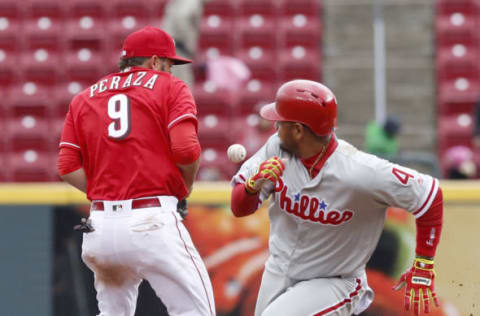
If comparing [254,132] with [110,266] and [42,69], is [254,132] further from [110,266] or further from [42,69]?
[110,266]

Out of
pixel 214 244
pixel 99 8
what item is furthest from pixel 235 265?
pixel 99 8

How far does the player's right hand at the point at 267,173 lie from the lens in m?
3.63

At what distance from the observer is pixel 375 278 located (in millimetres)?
5945

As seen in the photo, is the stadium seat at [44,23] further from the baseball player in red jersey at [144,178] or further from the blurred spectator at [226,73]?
the baseball player in red jersey at [144,178]

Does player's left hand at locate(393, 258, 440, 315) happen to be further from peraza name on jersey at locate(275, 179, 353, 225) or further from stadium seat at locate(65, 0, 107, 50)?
stadium seat at locate(65, 0, 107, 50)

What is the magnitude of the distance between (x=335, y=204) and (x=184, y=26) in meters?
6.44

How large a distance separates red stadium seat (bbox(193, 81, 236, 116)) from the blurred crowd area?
1cm

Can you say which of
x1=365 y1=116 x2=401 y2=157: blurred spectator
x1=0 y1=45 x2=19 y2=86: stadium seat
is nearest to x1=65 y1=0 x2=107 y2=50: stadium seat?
x1=0 y1=45 x2=19 y2=86: stadium seat

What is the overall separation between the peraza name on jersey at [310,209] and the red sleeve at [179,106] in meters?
0.51

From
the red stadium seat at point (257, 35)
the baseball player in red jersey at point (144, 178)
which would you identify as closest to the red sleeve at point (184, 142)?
the baseball player in red jersey at point (144, 178)

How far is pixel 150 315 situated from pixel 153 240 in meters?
2.17

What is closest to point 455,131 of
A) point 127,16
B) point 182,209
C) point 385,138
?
point 385,138

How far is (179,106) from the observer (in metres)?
3.97

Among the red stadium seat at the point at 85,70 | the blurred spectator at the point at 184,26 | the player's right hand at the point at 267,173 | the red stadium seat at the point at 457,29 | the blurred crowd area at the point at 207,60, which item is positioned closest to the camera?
the player's right hand at the point at 267,173
